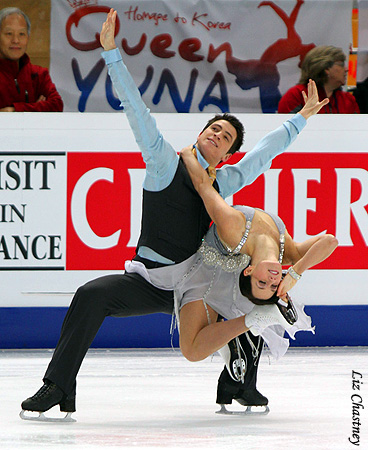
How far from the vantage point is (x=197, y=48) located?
20.2ft

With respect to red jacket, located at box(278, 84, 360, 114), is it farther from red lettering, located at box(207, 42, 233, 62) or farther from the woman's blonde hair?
red lettering, located at box(207, 42, 233, 62)

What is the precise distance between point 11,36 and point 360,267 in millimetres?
2571

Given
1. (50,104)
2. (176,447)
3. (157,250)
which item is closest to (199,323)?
(157,250)

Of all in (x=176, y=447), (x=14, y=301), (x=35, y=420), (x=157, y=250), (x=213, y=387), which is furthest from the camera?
(x=14, y=301)

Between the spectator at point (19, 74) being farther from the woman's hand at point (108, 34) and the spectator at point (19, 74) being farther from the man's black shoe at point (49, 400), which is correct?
the man's black shoe at point (49, 400)

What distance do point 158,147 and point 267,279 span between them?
2.15 feet

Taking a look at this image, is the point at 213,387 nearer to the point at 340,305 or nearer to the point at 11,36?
the point at 340,305

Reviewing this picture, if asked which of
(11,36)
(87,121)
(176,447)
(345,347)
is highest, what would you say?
(11,36)

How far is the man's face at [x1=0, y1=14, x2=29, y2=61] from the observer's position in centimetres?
563

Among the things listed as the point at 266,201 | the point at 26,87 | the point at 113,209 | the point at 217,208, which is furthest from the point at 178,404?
the point at 26,87

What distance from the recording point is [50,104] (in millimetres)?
5621

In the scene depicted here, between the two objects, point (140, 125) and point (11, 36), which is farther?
point (11, 36)

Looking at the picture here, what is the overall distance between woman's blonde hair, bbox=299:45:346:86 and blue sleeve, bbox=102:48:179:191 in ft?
8.02

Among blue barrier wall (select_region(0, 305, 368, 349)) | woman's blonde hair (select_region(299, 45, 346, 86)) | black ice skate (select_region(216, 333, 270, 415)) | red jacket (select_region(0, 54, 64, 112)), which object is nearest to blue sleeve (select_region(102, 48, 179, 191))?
black ice skate (select_region(216, 333, 270, 415))
